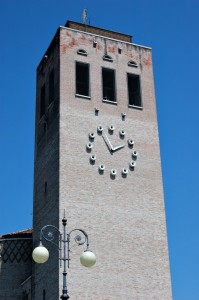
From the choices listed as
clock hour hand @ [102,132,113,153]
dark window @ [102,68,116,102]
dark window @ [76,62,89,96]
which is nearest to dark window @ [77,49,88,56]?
dark window @ [76,62,89,96]

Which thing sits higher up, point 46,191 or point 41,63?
point 41,63

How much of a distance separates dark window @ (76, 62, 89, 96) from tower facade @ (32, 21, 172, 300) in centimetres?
6

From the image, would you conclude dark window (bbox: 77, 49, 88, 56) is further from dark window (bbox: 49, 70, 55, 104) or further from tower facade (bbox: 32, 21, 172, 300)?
dark window (bbox: 49, 70, 55, 104)

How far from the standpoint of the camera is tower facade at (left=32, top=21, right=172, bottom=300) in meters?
27.5

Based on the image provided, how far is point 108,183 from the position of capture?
2934cm

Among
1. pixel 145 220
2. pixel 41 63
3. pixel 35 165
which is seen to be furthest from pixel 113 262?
pixel 41 63

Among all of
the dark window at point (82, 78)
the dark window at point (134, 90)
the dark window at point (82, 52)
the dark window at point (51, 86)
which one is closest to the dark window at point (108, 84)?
the dark window at point (82, 78)

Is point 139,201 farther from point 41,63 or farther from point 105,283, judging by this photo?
point 41,63

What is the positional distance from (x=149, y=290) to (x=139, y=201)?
467cm

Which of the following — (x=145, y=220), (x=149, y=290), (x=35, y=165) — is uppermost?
(x=35, y=165)

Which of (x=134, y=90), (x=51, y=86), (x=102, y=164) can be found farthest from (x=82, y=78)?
(x=102, y=164)

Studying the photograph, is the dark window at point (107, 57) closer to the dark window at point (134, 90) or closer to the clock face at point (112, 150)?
the dark window at point (134, 90)

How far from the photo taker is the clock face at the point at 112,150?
2966cm

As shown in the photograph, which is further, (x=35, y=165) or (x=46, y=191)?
(x=35, y=165)
